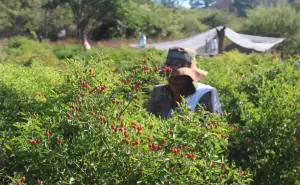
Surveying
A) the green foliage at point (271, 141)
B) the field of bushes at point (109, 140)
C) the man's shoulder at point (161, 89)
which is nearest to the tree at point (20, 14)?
the man's shoulder at point (161, 89)

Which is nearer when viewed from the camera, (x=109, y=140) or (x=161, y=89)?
(x=109, y=140)

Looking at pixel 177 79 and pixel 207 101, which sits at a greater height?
pixel 177 79

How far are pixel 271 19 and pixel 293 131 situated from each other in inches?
1400

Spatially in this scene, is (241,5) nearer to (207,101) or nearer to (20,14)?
(20,14)

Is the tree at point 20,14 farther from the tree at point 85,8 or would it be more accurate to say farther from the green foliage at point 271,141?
the green foliage at point 271,141

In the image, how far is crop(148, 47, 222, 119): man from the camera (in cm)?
328

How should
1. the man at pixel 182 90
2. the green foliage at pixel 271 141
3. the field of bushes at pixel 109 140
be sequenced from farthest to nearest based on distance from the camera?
the man at pixel 182 90 < the green foliage at pixel 271 141 < the field of bushes at pixel 109 140

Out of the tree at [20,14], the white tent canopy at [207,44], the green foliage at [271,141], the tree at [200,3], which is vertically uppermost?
the green foliage at [271,141]

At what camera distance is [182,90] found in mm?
3344

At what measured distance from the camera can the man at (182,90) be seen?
3.28 meters

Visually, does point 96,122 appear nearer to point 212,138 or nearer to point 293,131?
point 212,138

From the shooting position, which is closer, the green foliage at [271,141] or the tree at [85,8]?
→ the green foliage at [271,141]

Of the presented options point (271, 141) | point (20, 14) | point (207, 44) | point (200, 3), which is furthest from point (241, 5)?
point (271, 141)

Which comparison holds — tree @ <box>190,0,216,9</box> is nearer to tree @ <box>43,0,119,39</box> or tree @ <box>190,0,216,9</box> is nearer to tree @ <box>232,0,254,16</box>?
tree @ <box>232,0,254,16</box>
